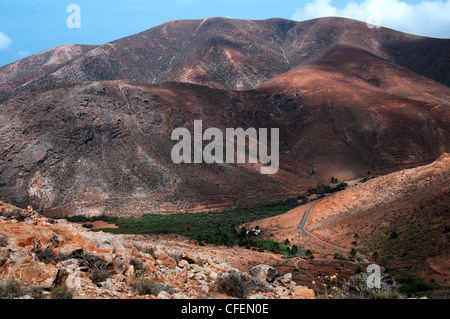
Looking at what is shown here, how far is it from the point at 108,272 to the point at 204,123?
2361 inches

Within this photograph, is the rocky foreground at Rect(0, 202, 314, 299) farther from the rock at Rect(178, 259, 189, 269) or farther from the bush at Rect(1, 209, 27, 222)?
the bush at Rect(1, 209, 27, 222)

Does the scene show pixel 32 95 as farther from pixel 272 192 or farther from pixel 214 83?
pixel 214 83

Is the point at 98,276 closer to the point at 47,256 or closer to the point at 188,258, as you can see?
the point at 47,256

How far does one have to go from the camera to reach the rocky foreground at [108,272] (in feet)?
22.8

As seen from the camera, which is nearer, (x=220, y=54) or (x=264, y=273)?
(x=264, y=273)

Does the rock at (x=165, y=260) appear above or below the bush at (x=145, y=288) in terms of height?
above

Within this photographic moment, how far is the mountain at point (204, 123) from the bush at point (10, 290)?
3998cm

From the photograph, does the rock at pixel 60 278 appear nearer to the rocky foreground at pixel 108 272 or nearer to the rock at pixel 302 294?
the rocky foreground at pixel 108 272

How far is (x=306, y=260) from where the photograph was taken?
846 inches

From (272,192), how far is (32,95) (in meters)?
45.2

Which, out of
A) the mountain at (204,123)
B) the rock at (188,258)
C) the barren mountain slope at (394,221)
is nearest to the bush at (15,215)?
the rock at (188,258)

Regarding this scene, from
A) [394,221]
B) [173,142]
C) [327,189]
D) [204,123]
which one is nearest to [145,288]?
[394,221]

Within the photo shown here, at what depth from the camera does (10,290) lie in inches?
235
